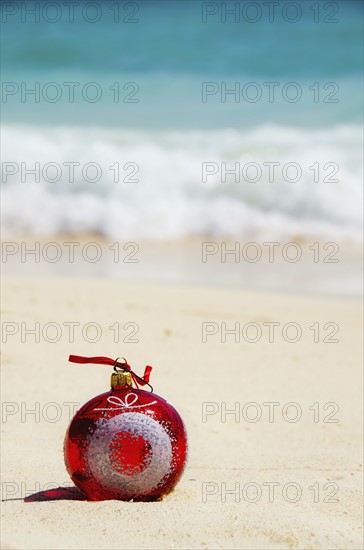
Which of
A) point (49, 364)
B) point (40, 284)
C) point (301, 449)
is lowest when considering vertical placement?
point (301, 449)

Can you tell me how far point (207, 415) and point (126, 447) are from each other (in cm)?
299

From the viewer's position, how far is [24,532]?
11.0 ft

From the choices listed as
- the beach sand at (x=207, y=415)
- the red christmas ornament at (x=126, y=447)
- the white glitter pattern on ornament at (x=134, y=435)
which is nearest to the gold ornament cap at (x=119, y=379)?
the red christmas ornament at (x=126, y=447)

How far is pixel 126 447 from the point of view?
3.56 metres

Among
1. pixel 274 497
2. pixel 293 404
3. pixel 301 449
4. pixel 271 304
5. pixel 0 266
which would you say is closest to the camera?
pixel 274 497

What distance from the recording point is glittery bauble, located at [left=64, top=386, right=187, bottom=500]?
3578mm

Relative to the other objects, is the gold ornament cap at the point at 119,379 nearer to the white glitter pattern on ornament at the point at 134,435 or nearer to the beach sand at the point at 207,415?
the white glitter pattern on ornament at the point at 134,435

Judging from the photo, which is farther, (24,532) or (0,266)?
(0,266)

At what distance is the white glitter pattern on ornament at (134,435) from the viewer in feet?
11.8

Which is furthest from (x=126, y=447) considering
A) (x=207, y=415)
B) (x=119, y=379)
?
(x=207, y=415)

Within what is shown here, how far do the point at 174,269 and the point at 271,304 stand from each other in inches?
306

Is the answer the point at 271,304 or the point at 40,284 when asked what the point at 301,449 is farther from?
the point at 40,284

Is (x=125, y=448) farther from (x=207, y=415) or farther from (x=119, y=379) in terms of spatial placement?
(x=207, y=415)

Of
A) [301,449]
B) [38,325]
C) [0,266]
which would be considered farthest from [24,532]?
[0,266]
